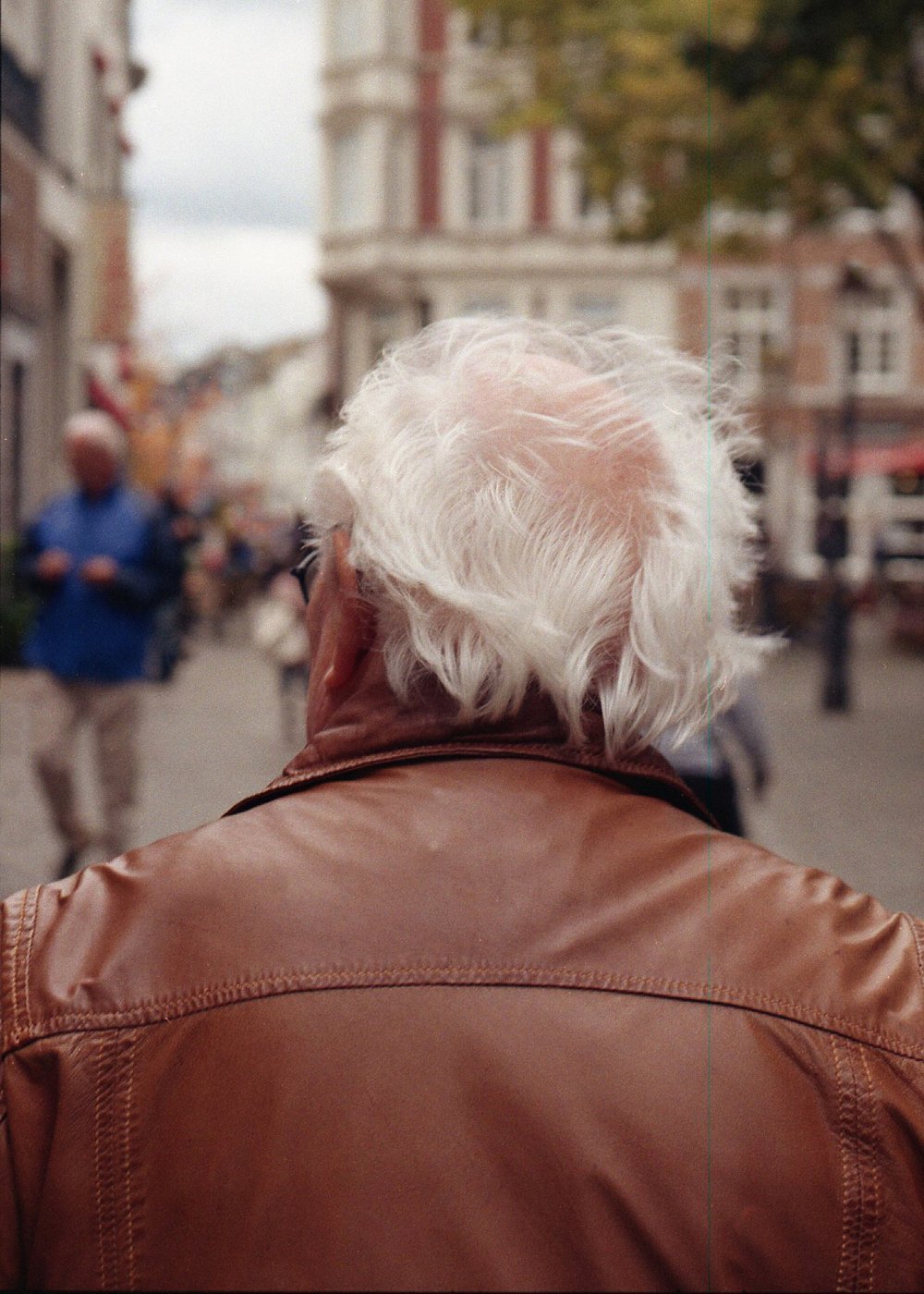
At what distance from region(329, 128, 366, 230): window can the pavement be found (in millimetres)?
1184

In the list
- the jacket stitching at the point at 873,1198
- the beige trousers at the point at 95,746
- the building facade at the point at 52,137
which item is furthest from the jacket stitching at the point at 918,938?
the beige trousers at the point at 95,746

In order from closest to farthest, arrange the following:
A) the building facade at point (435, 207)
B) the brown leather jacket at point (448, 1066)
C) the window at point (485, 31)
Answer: the brown leather jacket at point (448, 1066) < the building facade at point (435, 207) < the window at point (485, 31)

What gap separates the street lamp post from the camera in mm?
12289

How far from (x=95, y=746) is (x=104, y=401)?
9914mm

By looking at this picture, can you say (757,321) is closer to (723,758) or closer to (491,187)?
(491,187)

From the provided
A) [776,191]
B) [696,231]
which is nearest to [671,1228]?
[776,191]

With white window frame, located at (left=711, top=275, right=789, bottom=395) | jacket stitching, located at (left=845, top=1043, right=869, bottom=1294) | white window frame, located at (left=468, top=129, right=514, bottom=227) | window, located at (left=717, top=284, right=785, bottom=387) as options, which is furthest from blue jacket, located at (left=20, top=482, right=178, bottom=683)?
white window frame, located at (left=711, top=275, right=789, bottom=395)

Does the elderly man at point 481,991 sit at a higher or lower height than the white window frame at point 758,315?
lower

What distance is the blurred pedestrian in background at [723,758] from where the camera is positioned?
182 centimetres

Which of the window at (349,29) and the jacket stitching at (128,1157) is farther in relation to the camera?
the window at (349,29)

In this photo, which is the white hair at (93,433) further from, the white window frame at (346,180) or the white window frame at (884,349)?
the white window frame at (884,349)

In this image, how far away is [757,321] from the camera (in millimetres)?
31078

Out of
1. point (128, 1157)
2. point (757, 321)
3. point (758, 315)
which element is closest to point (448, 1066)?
point (128, 1157)

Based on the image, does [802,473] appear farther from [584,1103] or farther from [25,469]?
[584,1103]
